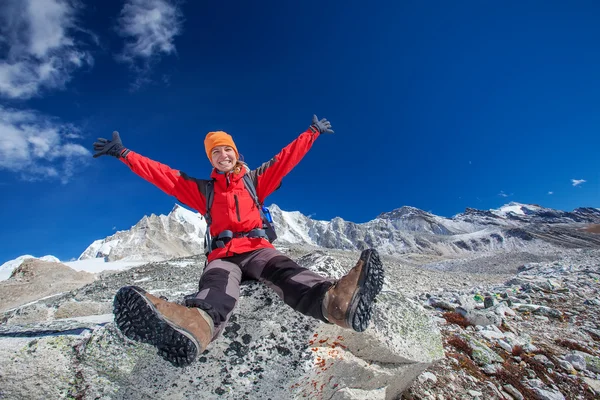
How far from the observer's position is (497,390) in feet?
11.2

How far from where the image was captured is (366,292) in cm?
235

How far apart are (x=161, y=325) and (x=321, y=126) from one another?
12.1 feet

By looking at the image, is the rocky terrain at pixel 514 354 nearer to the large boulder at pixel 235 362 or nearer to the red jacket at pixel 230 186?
the large boulder at pixel 235 362

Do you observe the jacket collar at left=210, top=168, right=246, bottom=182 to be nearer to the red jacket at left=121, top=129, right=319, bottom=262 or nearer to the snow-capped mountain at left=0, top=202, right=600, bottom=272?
the red jacket at left=121, top=129, right=319, bottom=262

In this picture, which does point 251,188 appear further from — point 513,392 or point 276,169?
point 513,392

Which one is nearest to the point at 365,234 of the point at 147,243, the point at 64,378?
the point at 147,243

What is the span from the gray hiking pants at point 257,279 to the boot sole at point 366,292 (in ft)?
0.90

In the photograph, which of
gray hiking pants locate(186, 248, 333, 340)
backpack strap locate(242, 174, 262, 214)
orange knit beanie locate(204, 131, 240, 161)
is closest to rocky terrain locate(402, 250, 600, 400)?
gray hiking pants locate(186, 248, 333, 340)

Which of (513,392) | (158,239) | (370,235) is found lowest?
(513,392)

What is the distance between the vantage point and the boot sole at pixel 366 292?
7.44ft

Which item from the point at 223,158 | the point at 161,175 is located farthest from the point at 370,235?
the point at 161,175

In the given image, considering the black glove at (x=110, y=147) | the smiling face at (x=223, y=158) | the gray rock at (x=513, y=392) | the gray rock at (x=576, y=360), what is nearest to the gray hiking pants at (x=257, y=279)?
the smiling face at (x=223, y=158)

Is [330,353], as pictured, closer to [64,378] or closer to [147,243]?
[64,378]

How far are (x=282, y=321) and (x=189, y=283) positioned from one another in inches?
433
